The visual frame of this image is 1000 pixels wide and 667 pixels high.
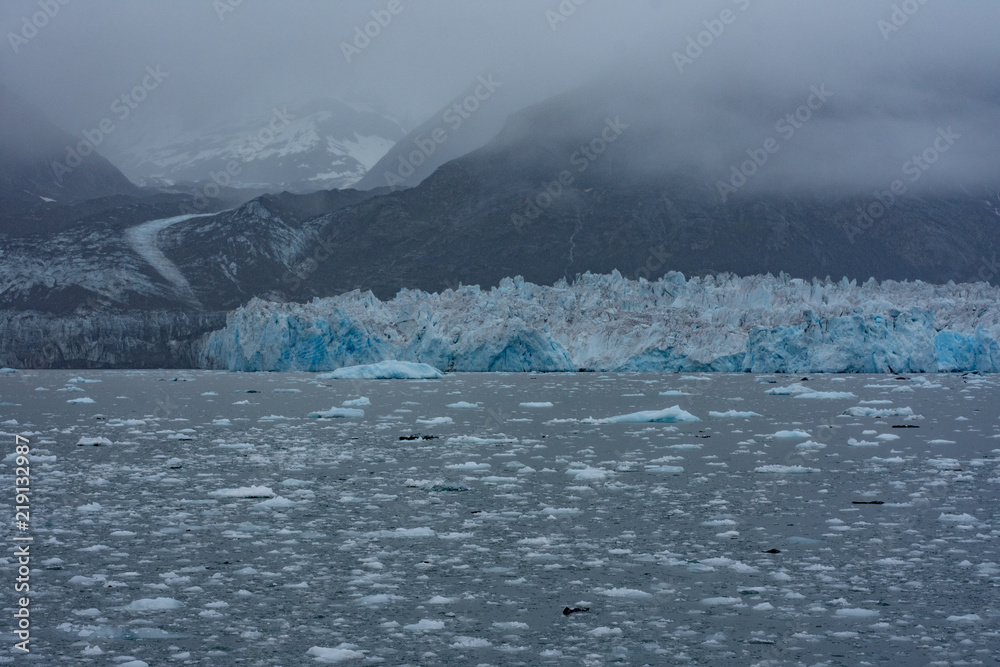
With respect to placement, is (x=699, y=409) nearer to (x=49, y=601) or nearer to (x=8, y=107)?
(x=49, y=601)

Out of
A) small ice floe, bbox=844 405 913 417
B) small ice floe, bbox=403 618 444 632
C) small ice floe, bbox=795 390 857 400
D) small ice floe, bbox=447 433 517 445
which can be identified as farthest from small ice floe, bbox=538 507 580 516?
small ice floe, bbox=795 390 857 400

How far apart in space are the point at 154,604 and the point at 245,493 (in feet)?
14.9

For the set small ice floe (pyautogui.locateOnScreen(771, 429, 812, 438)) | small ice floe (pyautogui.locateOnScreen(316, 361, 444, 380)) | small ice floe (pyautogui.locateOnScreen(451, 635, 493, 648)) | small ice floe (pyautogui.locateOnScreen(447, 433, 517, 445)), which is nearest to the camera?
small ice floe (pyautogui.locateOnScreen(451, 635, 493, 648))

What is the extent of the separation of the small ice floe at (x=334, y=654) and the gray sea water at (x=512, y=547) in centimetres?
3

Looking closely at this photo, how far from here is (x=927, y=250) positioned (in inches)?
5143

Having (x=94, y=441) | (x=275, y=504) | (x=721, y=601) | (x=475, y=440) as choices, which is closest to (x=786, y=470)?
(x=475, y=440)

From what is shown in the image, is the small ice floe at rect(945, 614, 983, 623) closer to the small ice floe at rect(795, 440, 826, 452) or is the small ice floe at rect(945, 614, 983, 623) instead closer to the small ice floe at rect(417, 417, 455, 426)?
the small ice floe at rect(795, 440, 826, 452)

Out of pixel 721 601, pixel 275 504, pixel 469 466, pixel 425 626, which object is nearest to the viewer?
pixel 425 626

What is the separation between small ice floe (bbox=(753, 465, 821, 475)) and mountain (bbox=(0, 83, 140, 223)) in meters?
144

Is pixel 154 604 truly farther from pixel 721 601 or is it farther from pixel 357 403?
pixel 357 403

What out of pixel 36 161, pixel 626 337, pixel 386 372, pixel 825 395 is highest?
pixel 36 161

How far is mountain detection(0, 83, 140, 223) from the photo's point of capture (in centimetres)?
14638

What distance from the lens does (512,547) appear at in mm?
8836

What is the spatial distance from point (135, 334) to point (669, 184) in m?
89.3
